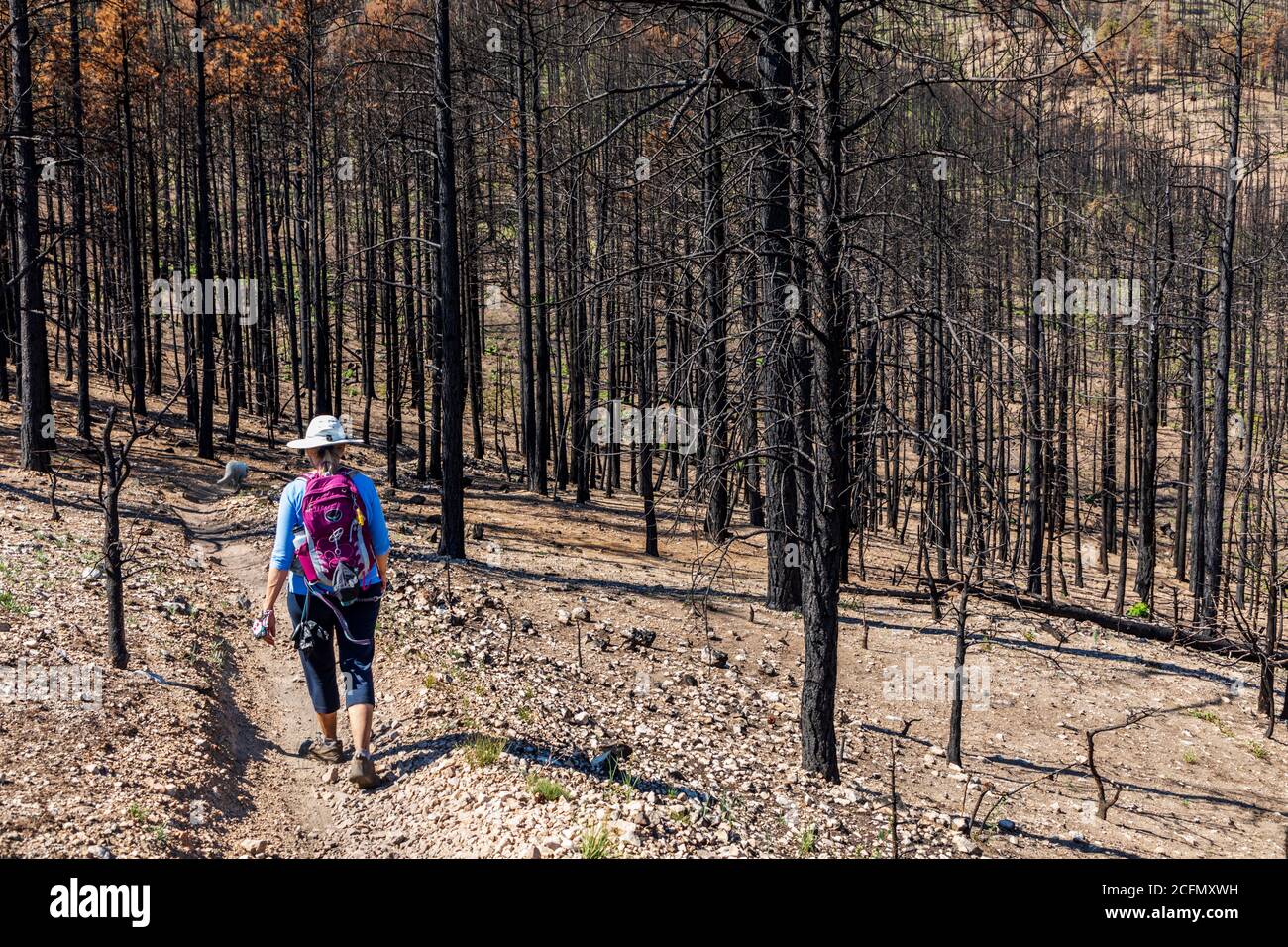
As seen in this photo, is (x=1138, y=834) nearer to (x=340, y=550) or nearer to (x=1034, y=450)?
(x=340, y=550)

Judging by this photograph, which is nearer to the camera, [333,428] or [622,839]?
[622,839]

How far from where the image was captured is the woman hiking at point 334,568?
664 centimetres

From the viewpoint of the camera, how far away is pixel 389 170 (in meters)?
31.8

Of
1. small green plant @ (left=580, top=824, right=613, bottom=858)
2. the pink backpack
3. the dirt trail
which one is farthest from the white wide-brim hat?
small green plant @ (left=580, top=824, right=613, bottom=858)

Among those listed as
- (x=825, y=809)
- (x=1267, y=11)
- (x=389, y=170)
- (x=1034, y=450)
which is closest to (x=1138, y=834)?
(x=825, y=809)

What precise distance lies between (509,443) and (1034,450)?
83.9 ft

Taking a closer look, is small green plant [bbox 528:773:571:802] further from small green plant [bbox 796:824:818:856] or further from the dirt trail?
small green plant [bbox 796:824:818:856]

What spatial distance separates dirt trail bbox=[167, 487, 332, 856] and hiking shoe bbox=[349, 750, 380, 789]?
278 mm

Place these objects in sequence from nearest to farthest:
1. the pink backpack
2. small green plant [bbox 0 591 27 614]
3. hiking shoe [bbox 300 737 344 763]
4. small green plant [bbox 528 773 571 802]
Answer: small green plant [bbox 528 773 571 802] < the pink backpack < hiking shoe [bbox 300 737 344 763] < small green plant [bbox 0 591 27 614]

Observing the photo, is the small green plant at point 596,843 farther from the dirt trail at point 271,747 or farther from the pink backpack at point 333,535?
the pink backpack at point 333,535

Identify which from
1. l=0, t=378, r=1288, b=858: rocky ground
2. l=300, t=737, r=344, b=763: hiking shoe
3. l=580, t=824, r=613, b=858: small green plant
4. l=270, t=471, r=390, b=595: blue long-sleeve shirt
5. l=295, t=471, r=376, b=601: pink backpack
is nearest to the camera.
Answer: l=580, t=824, r=613, b=858: small green plant

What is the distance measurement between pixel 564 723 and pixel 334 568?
3.18m

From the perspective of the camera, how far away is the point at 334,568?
6.65 metres

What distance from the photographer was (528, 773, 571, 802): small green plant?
6293mm
